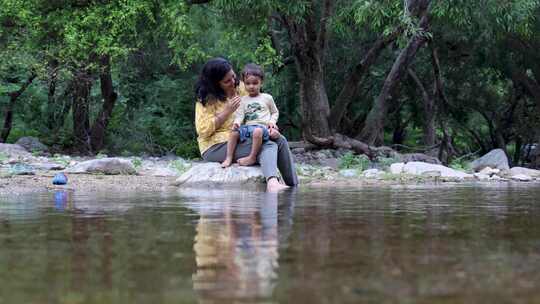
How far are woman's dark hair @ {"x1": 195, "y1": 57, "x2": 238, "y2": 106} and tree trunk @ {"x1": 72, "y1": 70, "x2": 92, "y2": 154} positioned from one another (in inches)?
506

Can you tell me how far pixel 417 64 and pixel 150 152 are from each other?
33.7ft

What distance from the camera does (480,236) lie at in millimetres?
3273

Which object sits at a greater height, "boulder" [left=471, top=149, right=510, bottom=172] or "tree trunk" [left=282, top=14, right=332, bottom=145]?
"tree trunk" [left=282, top=14, right=332, bottom=145]

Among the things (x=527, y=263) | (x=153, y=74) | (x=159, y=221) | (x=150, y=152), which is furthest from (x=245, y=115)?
(x=153, y=74)

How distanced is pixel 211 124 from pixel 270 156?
0.83 m

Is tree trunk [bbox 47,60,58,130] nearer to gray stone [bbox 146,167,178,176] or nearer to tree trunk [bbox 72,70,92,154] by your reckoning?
tree trunk [bbox 72,70,92,154]

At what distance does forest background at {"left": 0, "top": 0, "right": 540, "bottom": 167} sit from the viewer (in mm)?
16578

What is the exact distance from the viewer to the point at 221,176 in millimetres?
8156

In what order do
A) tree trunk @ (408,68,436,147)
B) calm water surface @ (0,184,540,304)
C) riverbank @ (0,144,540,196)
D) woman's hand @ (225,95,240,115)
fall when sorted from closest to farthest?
calm water surface @ (0,184,540,304) → riverbank @ (0,144,540,196) → woman's hand @ (225,95,240,115) → tree trunk @ (408,68,436,147)

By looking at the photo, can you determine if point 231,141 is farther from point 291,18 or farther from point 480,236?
point 291,18

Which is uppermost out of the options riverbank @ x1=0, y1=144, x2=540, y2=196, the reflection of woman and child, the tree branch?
the tree branch

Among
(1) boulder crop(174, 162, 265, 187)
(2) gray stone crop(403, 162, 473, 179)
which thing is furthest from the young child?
(2) gray stone crop(403, 162, 473, 179)

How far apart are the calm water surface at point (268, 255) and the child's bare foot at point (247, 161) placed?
334cm

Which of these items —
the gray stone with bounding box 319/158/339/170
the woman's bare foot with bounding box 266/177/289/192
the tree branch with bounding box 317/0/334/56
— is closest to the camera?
the woman's bare foot with bounding box 266/177/289/192
